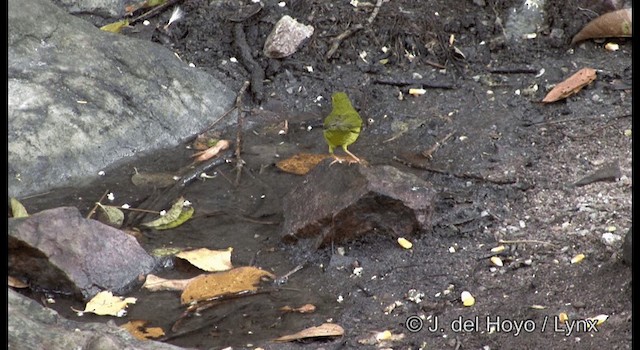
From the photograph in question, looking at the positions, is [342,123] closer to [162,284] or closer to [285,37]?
[162,284]

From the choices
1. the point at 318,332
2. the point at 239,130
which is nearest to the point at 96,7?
the point at 239,130

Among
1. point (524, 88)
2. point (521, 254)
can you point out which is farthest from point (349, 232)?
point (524, 88)

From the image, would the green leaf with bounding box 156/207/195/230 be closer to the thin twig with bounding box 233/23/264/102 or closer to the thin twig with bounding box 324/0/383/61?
the thin twig with bounding box 233/23/264/102

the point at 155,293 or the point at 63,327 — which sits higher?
the point at 63,327

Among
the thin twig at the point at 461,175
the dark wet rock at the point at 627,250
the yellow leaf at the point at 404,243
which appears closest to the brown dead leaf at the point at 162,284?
the yellow leaf at the point at 404,243

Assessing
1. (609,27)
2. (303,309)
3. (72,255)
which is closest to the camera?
(303,309)

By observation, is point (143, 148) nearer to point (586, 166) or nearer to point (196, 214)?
point (196, 214)

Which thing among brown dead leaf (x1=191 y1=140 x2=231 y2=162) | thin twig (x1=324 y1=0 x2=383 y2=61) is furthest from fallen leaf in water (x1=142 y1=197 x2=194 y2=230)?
thin twig (x1=324 y1=0 x2=383 y2=61)
